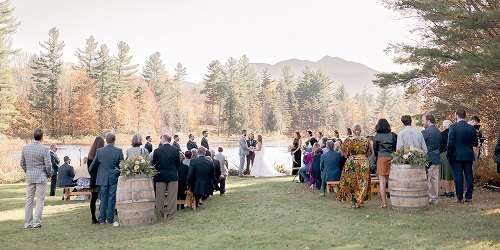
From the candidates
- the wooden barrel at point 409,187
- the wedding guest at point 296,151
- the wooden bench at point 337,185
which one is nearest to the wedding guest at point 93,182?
the wooden bench at point 337,185

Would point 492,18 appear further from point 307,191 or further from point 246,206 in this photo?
point 246,206

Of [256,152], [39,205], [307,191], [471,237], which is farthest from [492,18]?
[39,205]

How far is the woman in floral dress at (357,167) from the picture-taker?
37.0 ft

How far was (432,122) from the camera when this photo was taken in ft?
39.6

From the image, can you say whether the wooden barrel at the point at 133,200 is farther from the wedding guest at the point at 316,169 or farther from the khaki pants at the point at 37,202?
the wedding guest at the point at 316,169

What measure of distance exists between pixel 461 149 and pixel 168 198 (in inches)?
273

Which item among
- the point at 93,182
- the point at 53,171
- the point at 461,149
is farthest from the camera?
the point at 53,171

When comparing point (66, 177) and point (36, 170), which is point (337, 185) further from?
point (66, 177)

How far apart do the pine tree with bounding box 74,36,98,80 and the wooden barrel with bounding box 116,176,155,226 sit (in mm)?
67747

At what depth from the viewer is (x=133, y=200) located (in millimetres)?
10453

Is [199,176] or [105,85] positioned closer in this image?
[199,176]

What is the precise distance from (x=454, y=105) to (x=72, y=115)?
61411 mm

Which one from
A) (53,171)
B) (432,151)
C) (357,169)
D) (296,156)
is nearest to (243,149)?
(296,156)

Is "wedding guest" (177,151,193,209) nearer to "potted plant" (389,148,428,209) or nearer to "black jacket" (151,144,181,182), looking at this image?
"black jacket" (151,144,181,182)
